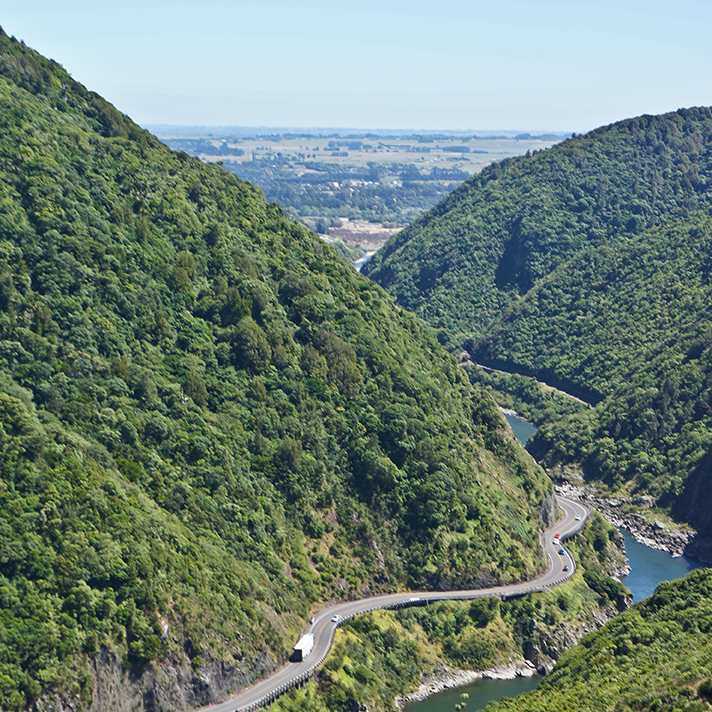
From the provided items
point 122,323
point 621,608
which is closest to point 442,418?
point 621,608

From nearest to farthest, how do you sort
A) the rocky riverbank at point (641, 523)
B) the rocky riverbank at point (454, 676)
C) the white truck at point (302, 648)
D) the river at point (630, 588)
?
the white truck at point (302, 648), the river at point (630, 588), the rocky riverbank at point (454, 676), the rocky riverbank at point (641, 523)

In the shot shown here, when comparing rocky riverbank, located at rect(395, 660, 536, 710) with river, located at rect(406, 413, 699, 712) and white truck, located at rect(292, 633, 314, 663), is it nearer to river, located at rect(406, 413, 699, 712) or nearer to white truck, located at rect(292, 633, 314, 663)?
river, located at rect(406, 413, 699, 712)

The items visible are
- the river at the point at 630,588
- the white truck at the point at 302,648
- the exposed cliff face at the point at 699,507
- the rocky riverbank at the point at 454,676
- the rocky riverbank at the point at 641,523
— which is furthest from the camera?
the exposed cliff face at the point at 699,507

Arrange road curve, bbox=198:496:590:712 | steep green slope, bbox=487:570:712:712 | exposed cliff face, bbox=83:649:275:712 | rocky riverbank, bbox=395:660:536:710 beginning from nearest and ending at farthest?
1. steep green slope, bbox=487:570:712:712
2. exposed cliff face, bbox=83:649:275:712
3. road curve, bbox=198:496:590:712
4. rocky riverbank, bbox=395:660:536:710

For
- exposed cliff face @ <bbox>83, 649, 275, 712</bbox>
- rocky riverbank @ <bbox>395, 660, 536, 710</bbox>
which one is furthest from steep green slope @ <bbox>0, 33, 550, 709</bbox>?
rocky riverbank @ <bbox>395, 660, 536, 710</bbox>

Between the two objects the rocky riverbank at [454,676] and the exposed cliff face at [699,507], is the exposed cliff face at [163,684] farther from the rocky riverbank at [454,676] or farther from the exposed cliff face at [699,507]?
the exposed cliff face at [699,507]

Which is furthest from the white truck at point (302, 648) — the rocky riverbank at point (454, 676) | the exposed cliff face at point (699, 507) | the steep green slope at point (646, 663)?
the exposed cliff face at point (699, 507)

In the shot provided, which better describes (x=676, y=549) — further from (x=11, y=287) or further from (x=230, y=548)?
(x=11, y=287)
